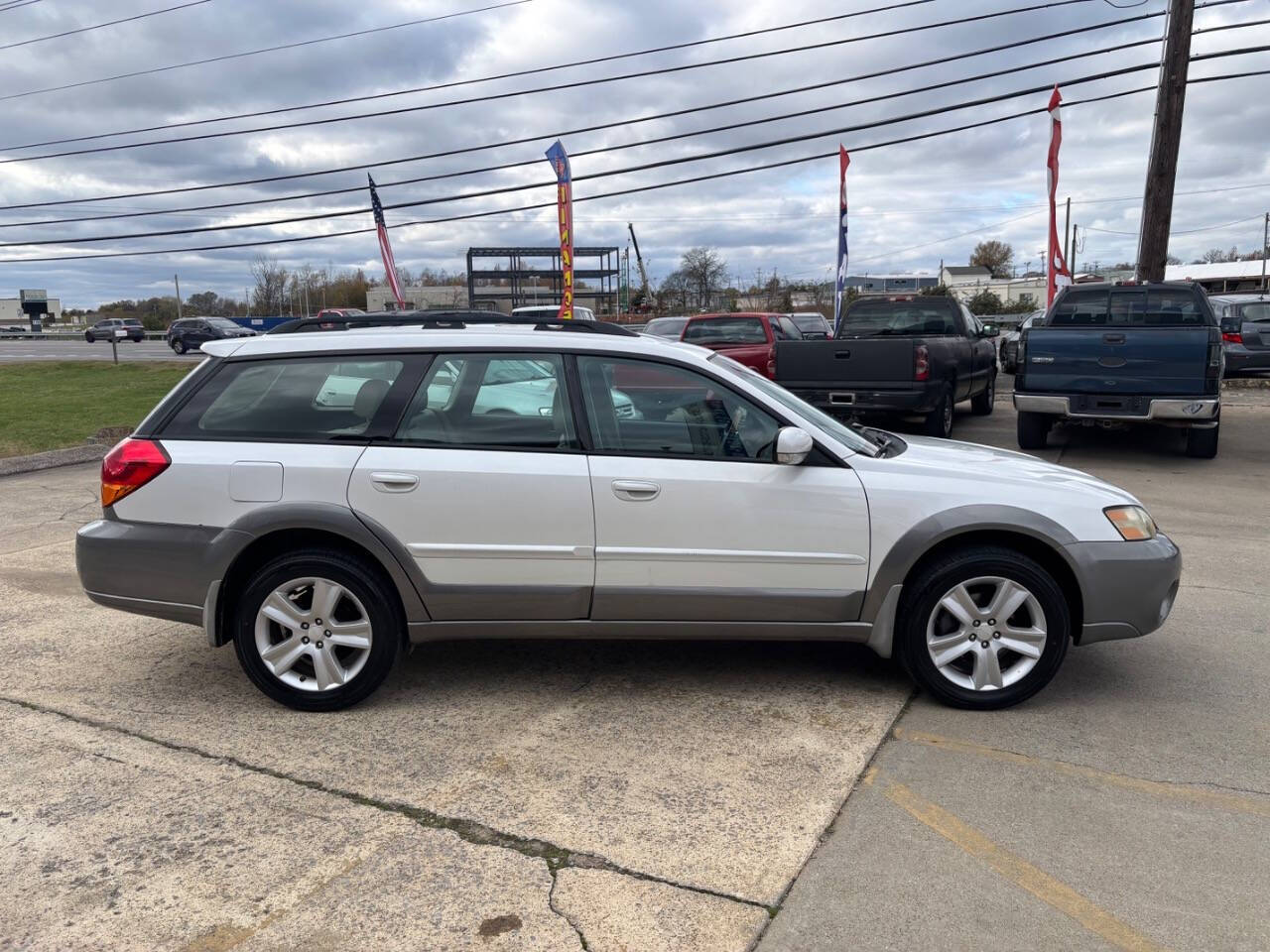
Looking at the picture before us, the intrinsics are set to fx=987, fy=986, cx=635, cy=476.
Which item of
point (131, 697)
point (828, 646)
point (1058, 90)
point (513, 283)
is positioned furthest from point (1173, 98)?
point (513, 283)

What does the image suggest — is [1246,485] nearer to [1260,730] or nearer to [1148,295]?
[1148,295]

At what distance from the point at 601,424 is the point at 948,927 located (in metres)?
2.32

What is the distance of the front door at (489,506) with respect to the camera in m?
4.10

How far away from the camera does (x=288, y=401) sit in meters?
4.32

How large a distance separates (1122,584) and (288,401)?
363 centimetres

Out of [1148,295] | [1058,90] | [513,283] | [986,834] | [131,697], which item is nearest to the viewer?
[986,834]

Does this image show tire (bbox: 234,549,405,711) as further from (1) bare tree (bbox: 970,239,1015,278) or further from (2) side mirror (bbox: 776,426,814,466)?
(1) bare tree (bbox: 970,239,1015,278)

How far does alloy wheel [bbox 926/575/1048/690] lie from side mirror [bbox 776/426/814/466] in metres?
0.86

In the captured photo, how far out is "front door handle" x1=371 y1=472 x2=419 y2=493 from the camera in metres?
4.11

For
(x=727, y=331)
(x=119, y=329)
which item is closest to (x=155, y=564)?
(x=727, y=331)

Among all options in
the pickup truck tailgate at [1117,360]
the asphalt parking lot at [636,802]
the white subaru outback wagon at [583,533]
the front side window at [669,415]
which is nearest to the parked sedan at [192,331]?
the pickup truck tailgate at [1117,360]

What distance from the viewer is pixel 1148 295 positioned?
38.1 ft

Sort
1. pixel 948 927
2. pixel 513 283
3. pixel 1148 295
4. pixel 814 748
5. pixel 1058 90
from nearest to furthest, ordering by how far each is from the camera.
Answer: pixel 948 927
pixel 814 748
pixel 1148 295
pixel 1058 90
pixel 513 283

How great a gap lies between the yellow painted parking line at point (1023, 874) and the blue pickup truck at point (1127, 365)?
8.43 m
